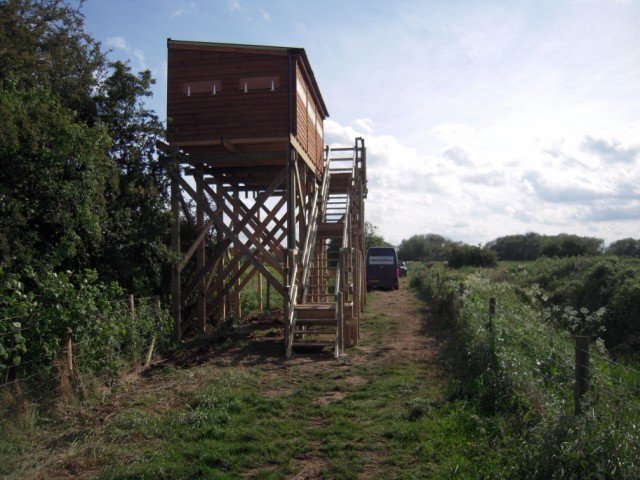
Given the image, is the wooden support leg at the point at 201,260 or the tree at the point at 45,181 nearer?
the tree at the point at 45,181

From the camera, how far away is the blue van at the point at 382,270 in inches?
1094

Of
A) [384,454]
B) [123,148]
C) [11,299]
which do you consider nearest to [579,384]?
[384,454]

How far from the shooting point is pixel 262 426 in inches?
261

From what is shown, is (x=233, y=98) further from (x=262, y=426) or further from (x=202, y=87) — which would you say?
(x=262, y=426)

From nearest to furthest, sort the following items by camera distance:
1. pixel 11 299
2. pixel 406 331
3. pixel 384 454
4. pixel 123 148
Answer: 1. pixel 384 454
2. pixel 11 299
3. pixel 123 148
4. pixel 406 331

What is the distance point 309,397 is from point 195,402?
165 centimetres

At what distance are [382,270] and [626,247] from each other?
16793 mm

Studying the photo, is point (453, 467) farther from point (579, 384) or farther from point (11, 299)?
point (11, 299)

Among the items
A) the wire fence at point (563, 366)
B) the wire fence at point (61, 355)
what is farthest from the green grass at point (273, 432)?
the wire fence at point (563, 366)

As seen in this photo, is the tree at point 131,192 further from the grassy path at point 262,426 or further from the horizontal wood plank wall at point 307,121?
the horizontal wood plank wall at point 307,121

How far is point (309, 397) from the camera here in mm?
8016

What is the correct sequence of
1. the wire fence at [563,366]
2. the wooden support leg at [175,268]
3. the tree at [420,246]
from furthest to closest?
1. the tree at [420,246]
2. the wooden support leg at [175,268]
3. the wire fence at [563,366]

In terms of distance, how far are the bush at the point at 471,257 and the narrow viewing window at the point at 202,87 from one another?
1264 inches

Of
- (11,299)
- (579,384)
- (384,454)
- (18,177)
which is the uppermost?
(18,177)
